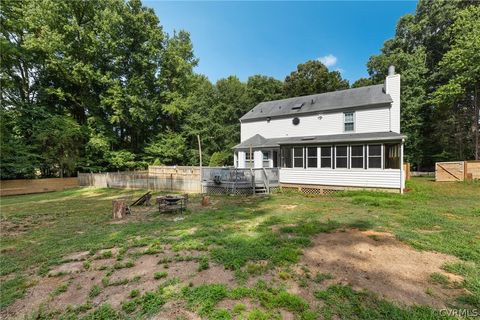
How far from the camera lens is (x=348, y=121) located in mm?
14266

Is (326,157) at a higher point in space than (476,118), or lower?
lower

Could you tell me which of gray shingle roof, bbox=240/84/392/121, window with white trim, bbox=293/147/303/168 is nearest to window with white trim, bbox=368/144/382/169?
gray shingle roof, bbox=240/84/392/121

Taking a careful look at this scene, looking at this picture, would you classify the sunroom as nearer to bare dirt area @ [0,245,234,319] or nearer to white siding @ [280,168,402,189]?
white siding @ [280,168,402,189]

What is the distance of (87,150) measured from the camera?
21234 millimetres

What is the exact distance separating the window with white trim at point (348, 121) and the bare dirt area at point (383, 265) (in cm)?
1005

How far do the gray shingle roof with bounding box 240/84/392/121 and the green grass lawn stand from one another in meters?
6.16

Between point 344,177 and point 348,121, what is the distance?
4.09 metres

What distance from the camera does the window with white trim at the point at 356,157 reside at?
12.3 metres

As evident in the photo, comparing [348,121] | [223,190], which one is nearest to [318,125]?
[348,121]

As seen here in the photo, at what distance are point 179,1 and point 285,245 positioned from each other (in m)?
15.4

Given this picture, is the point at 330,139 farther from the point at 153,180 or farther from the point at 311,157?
the point at 153,180

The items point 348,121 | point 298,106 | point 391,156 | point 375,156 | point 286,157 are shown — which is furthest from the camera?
point 298,106

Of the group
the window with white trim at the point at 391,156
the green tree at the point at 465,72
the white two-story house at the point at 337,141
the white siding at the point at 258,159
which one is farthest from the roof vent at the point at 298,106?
the green tree at the point at 465,72

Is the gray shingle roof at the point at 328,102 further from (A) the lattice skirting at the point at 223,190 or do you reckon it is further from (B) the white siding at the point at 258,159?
(A) the lattice skirting at the point at 223,190
